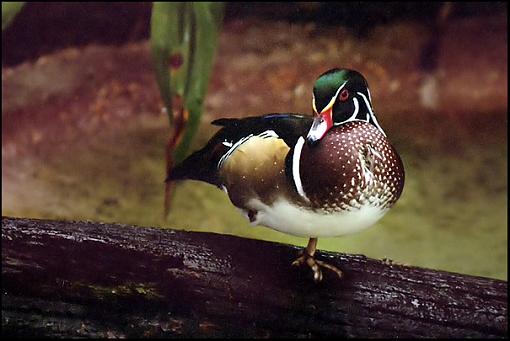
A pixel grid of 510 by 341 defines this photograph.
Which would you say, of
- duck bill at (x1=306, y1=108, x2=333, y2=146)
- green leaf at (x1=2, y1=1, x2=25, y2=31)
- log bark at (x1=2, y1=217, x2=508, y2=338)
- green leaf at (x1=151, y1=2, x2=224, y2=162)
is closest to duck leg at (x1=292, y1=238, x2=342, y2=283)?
log bark at (x1=2, y1=217, x2=508, y2=338)

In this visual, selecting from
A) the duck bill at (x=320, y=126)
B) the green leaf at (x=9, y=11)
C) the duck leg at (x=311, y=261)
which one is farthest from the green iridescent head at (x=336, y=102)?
the green leaf at (x=9, y=11)

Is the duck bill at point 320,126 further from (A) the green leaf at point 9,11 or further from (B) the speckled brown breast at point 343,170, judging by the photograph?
(A) the green leaf at point 9,11

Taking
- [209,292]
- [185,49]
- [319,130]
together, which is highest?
[185,49]

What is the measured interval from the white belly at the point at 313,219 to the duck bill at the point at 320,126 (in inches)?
2.7

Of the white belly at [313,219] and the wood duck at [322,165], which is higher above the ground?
the wood duck at [322,165]

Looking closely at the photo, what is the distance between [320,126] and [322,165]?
4cm

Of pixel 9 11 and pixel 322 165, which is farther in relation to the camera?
pixel 9 11

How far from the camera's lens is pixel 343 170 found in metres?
0.67

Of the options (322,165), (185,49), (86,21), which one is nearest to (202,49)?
(185,49)

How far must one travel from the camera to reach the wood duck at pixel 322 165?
0.68m

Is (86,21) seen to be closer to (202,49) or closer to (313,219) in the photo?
(202,49)

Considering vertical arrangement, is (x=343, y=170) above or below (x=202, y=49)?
below

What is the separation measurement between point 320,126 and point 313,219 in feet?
0.30

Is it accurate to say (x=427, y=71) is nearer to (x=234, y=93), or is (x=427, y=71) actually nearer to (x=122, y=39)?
(x=234, y=93)
